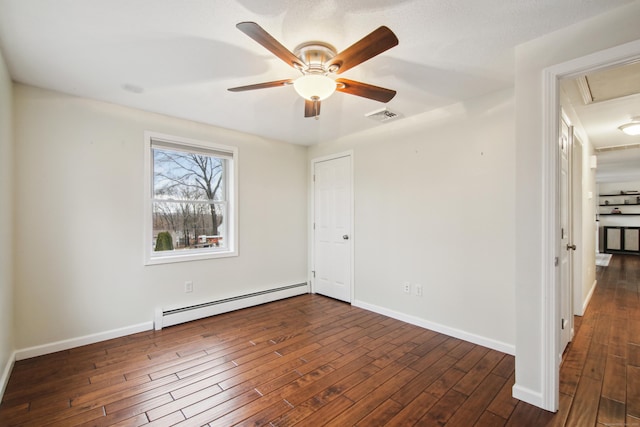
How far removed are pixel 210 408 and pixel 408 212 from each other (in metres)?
2.57

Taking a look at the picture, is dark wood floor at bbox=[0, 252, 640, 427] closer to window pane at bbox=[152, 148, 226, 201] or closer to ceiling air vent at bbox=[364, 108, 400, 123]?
window pane at bbox=[152, 148, 226, 201]

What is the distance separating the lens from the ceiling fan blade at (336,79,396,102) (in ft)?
6.36

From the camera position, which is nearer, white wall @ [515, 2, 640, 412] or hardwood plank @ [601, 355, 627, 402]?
white wall @ [515, 2, 640, 412]

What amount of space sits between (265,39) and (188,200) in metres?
2.51

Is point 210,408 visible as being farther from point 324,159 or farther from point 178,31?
point 324,159

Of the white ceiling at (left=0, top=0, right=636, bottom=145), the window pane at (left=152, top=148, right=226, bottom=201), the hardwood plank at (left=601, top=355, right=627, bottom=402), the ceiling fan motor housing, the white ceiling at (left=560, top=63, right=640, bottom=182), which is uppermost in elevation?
the white ceiling at (left=0, top=0, right=636, bottom=145)

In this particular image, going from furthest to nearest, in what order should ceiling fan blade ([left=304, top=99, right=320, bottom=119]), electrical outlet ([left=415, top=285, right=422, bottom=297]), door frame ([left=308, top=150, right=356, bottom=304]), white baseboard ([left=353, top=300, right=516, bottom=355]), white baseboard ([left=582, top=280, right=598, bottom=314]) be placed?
door frame ([left=308, top=150, right=356, bottom=304]), white baseboard ([left=582, top=280, right=598, bottom=314]), electrical outlet ([left=415, top=285, right=422, bottom=297]), white baseboard ([left=353, top=300, right=516, bottom=355]), ceiling fan blade ([left=304, top=99, right=320, bottom=119])

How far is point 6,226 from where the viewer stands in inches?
85.0

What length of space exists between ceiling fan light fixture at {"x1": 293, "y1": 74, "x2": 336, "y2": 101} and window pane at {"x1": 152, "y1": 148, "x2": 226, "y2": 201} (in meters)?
2.16

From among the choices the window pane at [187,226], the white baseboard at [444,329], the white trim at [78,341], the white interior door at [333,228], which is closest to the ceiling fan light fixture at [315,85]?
the white interior door at [333,228]

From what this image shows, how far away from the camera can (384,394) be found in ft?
6.42

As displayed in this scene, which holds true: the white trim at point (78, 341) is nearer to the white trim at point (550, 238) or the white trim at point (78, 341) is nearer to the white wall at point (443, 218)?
the white wall at point (443, 218)

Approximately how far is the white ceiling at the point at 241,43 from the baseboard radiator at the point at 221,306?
2226 millimetres

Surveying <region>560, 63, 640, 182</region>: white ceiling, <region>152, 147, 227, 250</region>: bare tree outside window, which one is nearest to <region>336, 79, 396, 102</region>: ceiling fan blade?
<region>560, 63, 640, 182</region>: white ceiling
